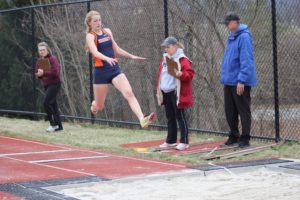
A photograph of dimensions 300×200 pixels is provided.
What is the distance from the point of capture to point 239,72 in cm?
1024

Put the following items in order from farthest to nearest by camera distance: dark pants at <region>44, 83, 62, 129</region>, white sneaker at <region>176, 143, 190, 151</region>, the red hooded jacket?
dark pants at <region>44, 83, 62, 129</region>, white sneaker at <region>176, 143, 190, 151</region>, the red hooded jacket

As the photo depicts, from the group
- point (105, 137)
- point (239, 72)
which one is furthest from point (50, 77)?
point (239, 72)

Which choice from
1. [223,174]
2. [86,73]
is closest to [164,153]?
[223,174]

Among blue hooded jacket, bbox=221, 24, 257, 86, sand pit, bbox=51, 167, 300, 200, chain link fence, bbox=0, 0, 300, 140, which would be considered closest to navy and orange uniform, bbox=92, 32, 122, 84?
blue hooded jacket, bbox=221, 24, 257, 86

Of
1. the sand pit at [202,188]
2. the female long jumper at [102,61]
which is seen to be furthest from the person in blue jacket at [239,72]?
the sand pit at [202,188]

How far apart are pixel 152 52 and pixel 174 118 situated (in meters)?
2.84

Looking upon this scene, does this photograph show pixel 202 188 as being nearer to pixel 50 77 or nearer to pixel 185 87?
pixel 185 87

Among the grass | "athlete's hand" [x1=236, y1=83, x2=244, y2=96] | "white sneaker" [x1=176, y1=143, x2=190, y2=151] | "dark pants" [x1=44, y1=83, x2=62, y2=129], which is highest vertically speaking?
"athlete's hand" [x1=236, y1=83, x2=244, y2=96]

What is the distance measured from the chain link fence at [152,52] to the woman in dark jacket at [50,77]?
1.40 m

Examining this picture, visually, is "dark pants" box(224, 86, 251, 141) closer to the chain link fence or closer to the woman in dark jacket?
the chain link fence

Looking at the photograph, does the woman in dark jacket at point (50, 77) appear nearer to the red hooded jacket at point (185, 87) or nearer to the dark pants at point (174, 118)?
the dark pants at point (174, 118)

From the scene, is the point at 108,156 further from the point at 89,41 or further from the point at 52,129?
the point at 52,129

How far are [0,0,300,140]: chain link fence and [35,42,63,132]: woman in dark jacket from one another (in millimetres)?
1400

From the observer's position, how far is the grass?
394 inches
